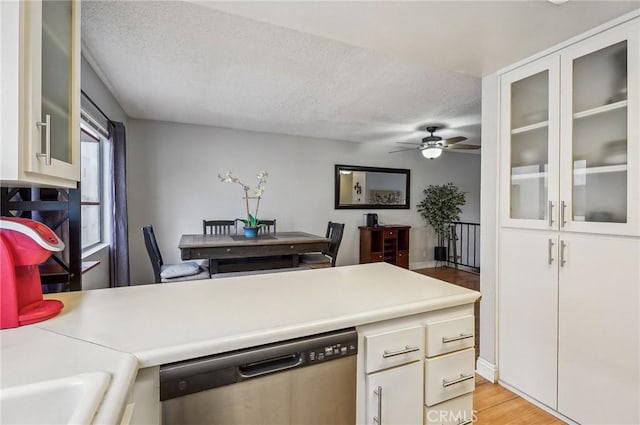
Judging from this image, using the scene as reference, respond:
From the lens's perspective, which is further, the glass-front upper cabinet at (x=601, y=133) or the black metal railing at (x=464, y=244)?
the black metal railing at (x=464, y=244)

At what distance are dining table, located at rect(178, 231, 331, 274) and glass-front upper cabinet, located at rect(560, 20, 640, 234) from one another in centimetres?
255

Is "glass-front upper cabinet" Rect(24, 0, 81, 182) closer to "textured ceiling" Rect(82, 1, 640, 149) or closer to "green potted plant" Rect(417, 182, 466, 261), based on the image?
"textured ceiling" Rect(82, 1, 640, 149)

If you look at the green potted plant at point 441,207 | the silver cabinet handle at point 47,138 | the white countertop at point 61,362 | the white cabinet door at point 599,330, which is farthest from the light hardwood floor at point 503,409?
the green potted plant at point 441,207

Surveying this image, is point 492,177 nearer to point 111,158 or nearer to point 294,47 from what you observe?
point 294,47

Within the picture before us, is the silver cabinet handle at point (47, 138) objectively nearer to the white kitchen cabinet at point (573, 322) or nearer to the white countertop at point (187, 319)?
the white countertop at point (187, 319)

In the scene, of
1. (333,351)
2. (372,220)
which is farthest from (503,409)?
(372,220)

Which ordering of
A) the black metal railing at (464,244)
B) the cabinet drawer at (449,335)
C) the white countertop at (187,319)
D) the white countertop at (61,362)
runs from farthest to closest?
1. the black metal railing at (464,244)
2. the cabinet drawer at (449,335)
3. the white countertop at (187,319)
4. the white countertop at (61,362)

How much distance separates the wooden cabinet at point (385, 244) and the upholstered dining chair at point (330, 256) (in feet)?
4.21

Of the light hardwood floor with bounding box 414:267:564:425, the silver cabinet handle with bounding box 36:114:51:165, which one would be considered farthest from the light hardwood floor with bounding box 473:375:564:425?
the silver cabinet handle with bounding box 36:114:51:165

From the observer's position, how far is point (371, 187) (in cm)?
562

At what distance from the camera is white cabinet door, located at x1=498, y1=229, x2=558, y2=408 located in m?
1.83

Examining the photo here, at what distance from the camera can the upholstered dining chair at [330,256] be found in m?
3.81

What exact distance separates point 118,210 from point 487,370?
3.63 m

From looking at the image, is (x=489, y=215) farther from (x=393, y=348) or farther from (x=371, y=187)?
(x=371, y=187)
